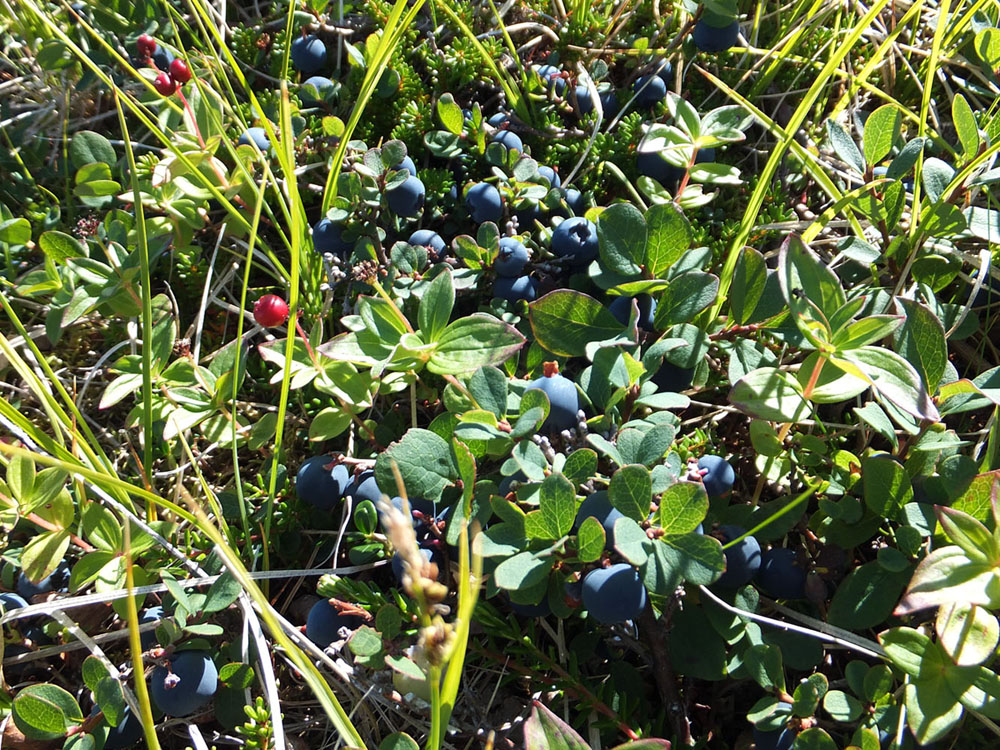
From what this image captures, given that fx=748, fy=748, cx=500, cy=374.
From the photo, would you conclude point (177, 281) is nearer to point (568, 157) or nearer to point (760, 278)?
point (568, 157)

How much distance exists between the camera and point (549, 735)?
46.1 inches

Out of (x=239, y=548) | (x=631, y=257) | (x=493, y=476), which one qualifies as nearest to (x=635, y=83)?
(x=631, y=257)

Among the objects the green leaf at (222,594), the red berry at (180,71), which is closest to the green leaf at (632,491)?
the green leaf at (222,594)

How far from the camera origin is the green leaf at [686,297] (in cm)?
150

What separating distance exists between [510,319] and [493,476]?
15.6 inches

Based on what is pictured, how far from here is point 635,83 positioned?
2143 mm

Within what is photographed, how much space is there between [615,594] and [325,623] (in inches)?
23.4

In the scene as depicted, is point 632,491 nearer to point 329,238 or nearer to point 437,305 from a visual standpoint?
point 437,305

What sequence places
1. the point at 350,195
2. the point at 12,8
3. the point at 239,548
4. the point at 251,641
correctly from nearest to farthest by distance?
1. the point at 251,641
2. the point at 239,548
3. the point at 350,195
4. the point at 12,8

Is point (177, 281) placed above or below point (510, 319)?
below

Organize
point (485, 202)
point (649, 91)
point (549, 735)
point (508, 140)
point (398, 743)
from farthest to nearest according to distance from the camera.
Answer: point (649, 91) → point (508, 140) → point (485, 202) → point (398, 743) → point (549, 735)

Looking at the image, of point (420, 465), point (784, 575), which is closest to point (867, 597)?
point (784, 575)

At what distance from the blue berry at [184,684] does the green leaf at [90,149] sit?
1.31 m

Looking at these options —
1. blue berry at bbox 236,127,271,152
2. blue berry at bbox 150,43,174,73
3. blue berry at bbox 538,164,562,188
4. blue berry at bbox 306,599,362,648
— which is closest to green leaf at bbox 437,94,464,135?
blue berry at bbox 538,164,562,188
